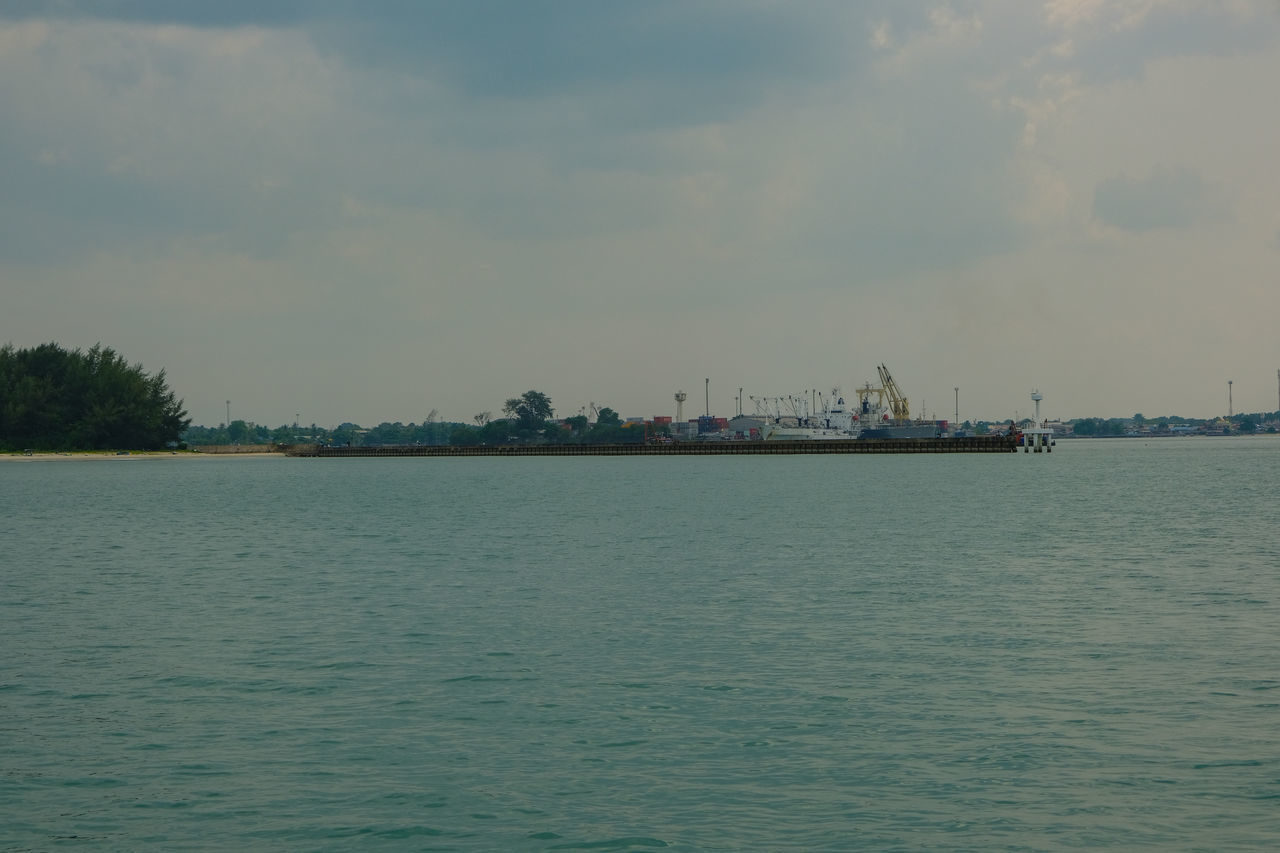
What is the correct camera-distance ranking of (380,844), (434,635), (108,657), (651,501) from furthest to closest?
1. (651,501)
2. (434,635)
3. (108,657)
4. (380,844)

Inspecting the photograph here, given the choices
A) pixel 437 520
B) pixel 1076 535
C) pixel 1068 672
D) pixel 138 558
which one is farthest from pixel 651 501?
pixel 1068 672

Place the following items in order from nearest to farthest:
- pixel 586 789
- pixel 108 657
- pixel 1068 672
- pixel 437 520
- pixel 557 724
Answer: pixel 586 789 < pixel 557 724 < pixel 1068 672 < pixel 108 657 < pixel 437 520

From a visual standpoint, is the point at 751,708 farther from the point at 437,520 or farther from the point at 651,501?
the point at 651,501

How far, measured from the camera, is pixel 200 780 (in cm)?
1723

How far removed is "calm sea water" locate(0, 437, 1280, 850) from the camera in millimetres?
15336

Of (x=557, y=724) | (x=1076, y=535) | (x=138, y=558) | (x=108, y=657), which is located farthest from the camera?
(x=1076, y=535)

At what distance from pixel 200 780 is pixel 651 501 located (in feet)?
258

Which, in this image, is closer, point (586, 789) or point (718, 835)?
point (718, 835)

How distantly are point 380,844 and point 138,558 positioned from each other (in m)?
40.5

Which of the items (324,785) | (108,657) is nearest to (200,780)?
(324,785)

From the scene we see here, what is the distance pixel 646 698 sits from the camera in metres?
22.2

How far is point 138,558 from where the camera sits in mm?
50875

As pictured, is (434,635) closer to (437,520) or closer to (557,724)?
(557,724)

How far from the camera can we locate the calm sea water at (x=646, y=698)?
15336 millimetres
